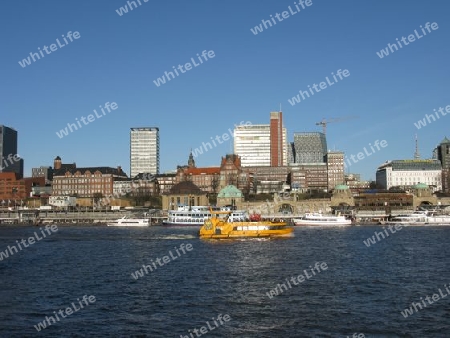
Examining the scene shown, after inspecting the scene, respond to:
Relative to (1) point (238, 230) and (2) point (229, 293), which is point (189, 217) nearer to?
(1) point (238, 230)

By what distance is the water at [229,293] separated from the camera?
85.2 ft

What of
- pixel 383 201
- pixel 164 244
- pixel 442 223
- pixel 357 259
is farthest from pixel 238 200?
pixel 357 259

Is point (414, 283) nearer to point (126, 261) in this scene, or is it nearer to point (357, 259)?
point (357, 259)

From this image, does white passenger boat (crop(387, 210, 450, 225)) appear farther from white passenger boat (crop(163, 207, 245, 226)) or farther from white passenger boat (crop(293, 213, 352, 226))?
white passenger boat (crop(163, 207, 245, 226))

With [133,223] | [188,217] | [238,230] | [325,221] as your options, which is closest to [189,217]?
[188,217]

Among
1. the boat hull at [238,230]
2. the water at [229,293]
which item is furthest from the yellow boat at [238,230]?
the water at [229,293]

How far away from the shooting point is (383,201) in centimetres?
16812

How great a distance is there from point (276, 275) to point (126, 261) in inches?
691

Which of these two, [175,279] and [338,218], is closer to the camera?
[175,279]

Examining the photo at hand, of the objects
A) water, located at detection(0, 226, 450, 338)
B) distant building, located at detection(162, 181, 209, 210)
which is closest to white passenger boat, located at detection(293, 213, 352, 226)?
distant building, located at detection(162, 181, 209, 210)

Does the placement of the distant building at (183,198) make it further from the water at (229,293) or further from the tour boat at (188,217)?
the water at (229,293)

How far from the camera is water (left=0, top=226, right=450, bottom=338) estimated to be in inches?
1022

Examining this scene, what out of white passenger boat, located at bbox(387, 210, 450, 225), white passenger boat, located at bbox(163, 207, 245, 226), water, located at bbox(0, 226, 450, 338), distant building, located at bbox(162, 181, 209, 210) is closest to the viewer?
water, located at bbox(0, 226, 450, 338)

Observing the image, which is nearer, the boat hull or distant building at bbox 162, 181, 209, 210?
the boat hull
